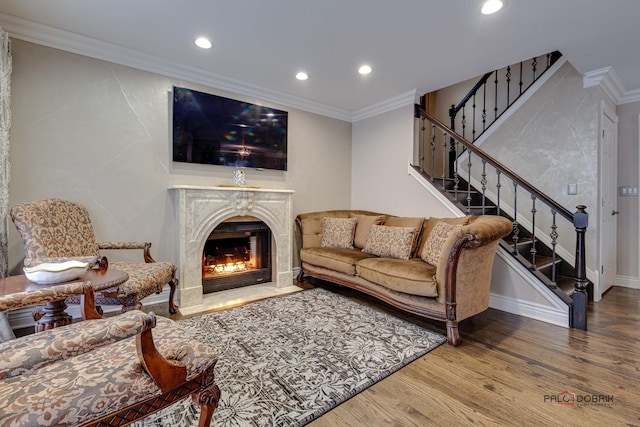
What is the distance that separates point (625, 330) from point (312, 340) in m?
2.59

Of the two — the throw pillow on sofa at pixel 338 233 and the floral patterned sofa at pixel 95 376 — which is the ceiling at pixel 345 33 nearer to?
the throw pillow on sofa at pixel 338 233

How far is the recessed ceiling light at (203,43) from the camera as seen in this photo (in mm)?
2650

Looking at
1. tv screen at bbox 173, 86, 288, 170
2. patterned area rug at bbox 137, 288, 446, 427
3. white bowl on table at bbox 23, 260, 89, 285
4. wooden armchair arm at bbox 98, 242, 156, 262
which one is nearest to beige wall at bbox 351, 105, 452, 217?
tv screen at bbox 173, 86, 288, 170

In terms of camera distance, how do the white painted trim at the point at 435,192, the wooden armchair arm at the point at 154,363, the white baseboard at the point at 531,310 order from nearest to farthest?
the wooden armchair arm at the point at 154,363
the white baseboard at the point at 531,310
the white painted trim at the point at 435,192

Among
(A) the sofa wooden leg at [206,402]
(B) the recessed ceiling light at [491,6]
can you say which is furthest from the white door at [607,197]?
(A) the sofa wooden leg at [206,402]

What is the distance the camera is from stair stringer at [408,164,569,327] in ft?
8.64

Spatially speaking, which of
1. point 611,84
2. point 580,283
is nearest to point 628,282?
point 580,283

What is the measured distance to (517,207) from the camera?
390 centimetres

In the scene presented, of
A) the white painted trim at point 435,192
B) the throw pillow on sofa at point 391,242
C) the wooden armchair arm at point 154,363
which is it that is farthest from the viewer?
the white painted trim at point 435,192

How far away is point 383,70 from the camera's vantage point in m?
3.25

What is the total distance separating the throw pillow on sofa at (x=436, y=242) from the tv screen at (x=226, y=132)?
211 centimetres

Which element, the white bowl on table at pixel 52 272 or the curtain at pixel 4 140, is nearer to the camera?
the white bowl on table at pixel 52 272

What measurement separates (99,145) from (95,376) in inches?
100

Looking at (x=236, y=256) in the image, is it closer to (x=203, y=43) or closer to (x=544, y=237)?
(x=203, y=43)
